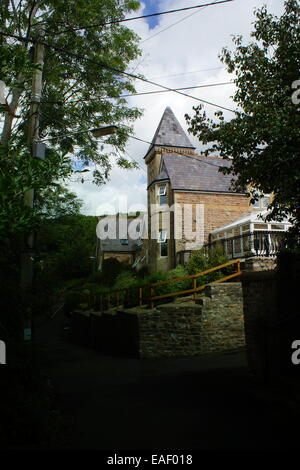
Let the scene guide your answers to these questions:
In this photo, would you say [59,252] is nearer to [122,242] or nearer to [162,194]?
[162,194]

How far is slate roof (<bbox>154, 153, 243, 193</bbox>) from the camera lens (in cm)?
2789

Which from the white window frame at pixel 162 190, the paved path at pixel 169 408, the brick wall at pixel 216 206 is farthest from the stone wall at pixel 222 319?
the white window frame at pixel 162 190

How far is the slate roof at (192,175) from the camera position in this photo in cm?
2789

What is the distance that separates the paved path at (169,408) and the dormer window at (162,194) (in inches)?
694

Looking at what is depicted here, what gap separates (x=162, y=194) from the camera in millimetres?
28844

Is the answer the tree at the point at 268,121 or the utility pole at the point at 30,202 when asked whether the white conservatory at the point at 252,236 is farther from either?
the utility pole at the point at 30,202

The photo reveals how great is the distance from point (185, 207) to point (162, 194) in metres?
2.61

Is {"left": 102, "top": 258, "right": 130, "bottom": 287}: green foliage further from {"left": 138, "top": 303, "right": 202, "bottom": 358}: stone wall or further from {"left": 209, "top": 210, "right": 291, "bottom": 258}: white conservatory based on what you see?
{"left": 138, "top": 303, "right": 202, "bottom": 358}: stone wall

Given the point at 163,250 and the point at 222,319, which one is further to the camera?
the point at 163,250

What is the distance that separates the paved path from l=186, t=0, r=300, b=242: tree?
375cm

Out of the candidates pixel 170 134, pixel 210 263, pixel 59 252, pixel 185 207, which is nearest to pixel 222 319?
pixel 210 263

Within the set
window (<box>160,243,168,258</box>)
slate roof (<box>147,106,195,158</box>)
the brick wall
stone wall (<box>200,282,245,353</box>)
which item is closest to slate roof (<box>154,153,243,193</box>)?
the brick wall

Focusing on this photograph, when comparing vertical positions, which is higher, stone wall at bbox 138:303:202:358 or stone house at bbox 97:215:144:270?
stone house at bbox 97:215:144:270
